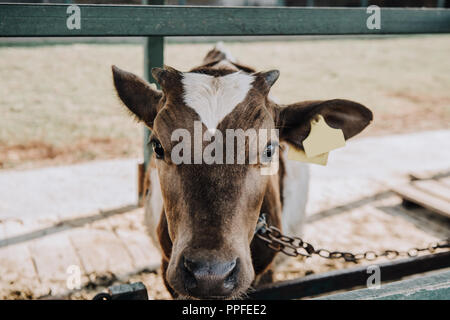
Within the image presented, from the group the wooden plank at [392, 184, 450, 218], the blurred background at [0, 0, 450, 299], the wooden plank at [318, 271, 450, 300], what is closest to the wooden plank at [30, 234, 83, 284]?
the blurred background at [0, 0, 450, 299]

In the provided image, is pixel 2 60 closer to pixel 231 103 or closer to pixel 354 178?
pixel 354 178

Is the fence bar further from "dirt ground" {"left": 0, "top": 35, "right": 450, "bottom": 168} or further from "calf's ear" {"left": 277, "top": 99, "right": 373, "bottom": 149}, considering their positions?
"dirt ground" {"left": 0, "top": 35, "right": 450, "bottom": 168}

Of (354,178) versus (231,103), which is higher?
(231,103)

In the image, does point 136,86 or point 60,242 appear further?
point 60,242

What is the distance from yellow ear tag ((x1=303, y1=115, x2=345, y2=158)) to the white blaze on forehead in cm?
42

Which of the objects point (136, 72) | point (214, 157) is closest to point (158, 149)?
point (214, 157)

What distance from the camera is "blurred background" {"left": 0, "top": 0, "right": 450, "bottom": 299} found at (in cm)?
336

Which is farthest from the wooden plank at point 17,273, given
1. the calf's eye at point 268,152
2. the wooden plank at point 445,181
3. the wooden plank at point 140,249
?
the wooden plank at point 445,181

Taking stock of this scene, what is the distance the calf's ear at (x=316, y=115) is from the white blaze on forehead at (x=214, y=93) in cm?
31

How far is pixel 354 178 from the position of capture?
16.4 feet

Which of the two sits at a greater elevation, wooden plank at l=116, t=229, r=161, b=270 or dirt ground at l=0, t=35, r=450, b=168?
dirt ground at l=0, t=35, r=450, b=168
